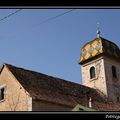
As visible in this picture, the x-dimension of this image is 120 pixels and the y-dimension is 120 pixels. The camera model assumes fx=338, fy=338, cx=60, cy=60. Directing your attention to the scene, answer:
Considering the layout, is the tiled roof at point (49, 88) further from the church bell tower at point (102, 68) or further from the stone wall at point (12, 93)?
the church bell tower at point (102, 68)

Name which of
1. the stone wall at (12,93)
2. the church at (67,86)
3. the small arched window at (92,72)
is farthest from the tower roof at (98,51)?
the stone wall at (12,93)

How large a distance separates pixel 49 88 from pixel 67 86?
1.86 metres

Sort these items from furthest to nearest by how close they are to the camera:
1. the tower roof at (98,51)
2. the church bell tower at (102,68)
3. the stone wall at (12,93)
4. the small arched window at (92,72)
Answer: the small arched window at (92,72) < the tower roof at (98,51) < the church bell tower at (102,68) < the stone wall at (12,93)

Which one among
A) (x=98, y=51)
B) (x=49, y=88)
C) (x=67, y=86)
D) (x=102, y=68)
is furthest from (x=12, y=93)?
(x=98, y=51)

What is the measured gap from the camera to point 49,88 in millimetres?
15961

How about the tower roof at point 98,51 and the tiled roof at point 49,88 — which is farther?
the tower roof at point 98,51

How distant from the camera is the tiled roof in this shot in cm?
1464

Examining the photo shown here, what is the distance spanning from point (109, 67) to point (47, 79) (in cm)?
720

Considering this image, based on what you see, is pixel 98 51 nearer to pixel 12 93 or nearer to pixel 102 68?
pixel 102 68

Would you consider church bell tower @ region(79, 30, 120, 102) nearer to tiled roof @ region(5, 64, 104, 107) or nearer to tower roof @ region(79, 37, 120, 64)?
tower roof @ region(79, 37, 120, 64)

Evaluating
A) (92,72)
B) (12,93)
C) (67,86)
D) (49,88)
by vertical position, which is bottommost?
(12,93)

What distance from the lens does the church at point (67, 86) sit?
13961 millimetres

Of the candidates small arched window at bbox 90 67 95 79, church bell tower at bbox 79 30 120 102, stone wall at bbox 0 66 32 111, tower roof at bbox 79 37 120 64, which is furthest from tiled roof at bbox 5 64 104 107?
tower roof at bbox 79 37 120 64

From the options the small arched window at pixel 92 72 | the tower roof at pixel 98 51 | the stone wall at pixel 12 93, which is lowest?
the stone wall at pixel 12 93
